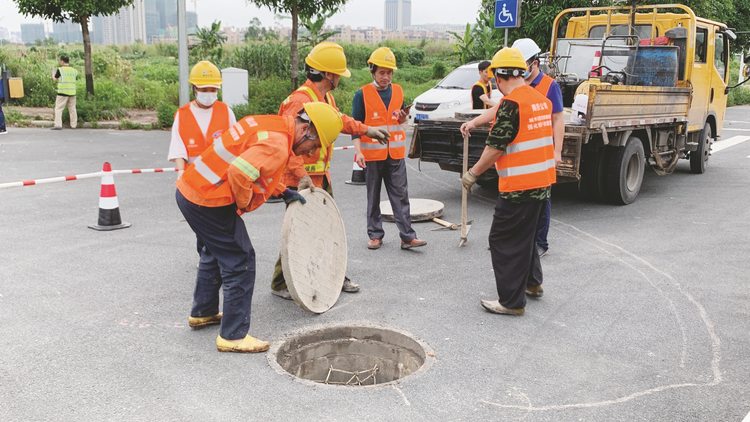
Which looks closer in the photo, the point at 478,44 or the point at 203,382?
the point at 203,382

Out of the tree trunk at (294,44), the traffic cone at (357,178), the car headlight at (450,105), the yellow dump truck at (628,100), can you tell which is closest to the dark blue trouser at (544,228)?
the yellow dump truck at (628,100)

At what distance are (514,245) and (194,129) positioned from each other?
2772 millimetres

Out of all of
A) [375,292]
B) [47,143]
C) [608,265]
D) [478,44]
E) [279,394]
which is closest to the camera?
[279,394]

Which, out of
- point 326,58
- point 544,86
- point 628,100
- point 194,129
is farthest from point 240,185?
point 628,100

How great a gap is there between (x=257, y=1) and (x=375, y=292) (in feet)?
47.1

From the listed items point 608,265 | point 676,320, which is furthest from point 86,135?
point 676,320

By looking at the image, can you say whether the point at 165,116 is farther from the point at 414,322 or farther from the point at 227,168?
the point at 227,168

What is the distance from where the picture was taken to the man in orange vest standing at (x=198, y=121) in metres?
5.41

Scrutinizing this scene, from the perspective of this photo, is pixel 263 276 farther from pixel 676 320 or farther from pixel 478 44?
pixel 478 44

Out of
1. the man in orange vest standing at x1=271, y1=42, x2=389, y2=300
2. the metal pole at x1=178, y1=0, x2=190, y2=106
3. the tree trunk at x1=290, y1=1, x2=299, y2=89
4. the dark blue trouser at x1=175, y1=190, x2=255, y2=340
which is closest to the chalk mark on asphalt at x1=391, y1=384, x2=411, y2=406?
the dark blue trouser at x1=175, y1=190, x2=255, y2=340

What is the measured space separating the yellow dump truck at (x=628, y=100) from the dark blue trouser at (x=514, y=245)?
3021mm

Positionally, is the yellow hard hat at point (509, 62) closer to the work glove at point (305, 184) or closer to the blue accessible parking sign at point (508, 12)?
the work glove at point (305, 184)

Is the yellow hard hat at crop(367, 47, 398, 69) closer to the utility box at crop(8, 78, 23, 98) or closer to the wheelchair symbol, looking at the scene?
the wheelchair symbol

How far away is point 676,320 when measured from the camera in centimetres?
486
